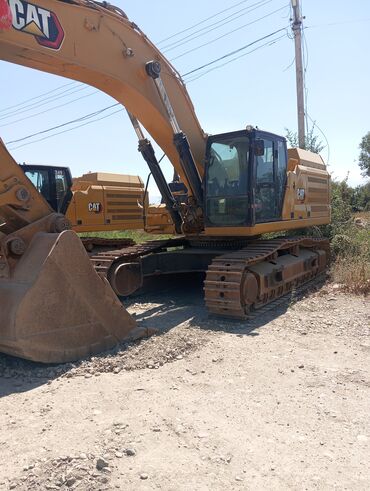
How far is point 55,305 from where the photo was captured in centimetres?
459

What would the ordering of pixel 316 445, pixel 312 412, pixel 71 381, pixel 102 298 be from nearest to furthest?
pixel 316 445 → pixel 312 412 → pixel 71 381 → pixel 102 298

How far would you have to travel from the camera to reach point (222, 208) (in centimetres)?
747

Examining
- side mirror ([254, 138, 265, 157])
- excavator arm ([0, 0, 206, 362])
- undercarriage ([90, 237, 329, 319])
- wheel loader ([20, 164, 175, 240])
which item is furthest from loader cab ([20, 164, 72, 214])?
side mirror ([254, 138, 265, 157])

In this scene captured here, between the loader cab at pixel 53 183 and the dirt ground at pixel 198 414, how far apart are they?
5.11m

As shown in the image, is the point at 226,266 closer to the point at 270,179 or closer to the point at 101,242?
the point at 270,179

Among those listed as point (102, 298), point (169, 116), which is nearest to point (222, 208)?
point (169, 116)

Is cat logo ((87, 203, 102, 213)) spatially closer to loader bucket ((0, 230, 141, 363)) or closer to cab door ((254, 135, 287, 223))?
cab door ((254, 135, 287, 223))

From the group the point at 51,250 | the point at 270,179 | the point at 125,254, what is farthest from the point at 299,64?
the point at 51,250

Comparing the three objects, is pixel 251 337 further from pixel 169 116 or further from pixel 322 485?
pixel 169 116

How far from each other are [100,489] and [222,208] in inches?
207

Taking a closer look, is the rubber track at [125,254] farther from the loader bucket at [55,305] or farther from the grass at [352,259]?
the grass at [352,259]

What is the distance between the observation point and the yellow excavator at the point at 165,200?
4625 mm

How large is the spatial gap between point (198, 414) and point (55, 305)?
1775 millimetres

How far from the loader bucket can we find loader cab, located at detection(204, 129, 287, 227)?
9.48 ft
